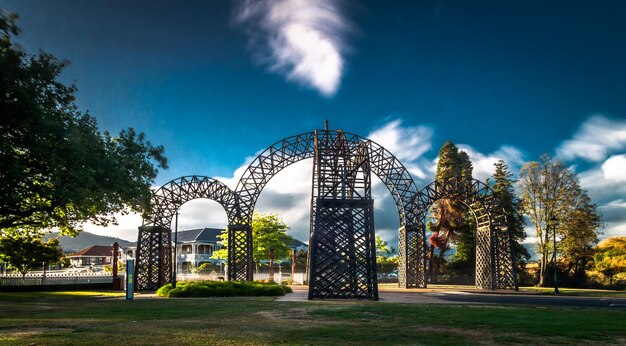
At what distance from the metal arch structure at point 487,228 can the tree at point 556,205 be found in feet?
34.3

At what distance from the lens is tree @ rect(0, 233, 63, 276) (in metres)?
34.8

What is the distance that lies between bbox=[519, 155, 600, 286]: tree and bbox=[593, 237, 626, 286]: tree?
248cm

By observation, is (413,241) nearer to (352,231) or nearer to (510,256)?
(510,256)

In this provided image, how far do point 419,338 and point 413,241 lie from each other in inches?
962

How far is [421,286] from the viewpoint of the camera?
33.8 meters

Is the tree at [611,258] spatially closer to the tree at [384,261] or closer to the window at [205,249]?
the tree at [384,261]

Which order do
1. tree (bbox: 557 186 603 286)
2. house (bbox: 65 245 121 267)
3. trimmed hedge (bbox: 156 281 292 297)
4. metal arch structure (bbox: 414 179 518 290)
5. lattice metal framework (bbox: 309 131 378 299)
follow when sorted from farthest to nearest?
house (bbox: 65 245 121 267), tree (bbox: 557 186 603 286), metal arch structure (bbox: 414 179 518 290), trimmed hedge (bbox: 156 281 292 297), lattice metal framework (bbox: 309 131 378 299)

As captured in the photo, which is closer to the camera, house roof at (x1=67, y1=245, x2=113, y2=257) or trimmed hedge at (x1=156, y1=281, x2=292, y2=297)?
trimmed hedge at (x1=156, y1=281, x2=292, y2=297)

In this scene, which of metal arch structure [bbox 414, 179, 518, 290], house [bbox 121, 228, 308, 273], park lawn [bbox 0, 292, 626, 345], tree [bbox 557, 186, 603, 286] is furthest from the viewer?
house [bbox 121, 228, 308, 273]

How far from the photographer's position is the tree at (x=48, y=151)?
1544 cm

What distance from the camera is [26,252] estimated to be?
36781 mm

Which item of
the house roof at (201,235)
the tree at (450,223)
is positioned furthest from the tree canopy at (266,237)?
the house roof at (201,235)

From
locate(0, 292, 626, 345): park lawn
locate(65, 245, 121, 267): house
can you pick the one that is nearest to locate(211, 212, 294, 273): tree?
locate(0, 292, 626, 345): park lawn

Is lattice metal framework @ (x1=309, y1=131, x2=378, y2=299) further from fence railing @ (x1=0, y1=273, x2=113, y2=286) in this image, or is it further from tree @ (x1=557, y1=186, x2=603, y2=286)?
tree @ (x1=557, y1=186, x2=603, y2=286)
